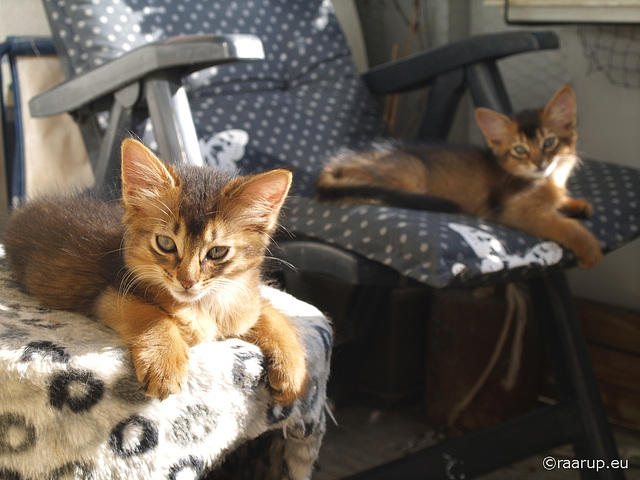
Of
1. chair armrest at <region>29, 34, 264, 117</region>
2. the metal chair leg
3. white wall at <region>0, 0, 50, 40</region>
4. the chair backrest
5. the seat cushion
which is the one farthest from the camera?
white wall at <region>0, 0, 50, 40</region>

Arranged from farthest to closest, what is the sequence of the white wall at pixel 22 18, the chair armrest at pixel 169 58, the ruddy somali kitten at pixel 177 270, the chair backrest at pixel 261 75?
the white wall at pixel 22 18 → the chair backrest at pixel 261 75 → the chair armrest at pixel 169 58 → the ruddy somali kitten at pixel 177 270

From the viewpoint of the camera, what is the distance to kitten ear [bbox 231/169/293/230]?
2.79 feet

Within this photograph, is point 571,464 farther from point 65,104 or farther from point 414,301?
point 65,104

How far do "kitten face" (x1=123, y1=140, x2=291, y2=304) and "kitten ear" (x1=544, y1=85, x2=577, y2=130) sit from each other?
3.45 ft

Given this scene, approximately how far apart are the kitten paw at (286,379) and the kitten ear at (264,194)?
192 millimetres

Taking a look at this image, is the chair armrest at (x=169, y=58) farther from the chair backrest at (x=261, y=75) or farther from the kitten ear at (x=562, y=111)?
the kitten ear at (x=562, y=111)

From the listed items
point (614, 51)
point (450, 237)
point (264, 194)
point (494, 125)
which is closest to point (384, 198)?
point (450, 237)

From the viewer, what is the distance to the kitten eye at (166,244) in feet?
2.76

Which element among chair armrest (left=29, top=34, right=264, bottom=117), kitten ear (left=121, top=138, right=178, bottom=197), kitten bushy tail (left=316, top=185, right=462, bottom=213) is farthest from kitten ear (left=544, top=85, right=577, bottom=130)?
kitten ear (left=121, top=138, right=178, bottom=197)

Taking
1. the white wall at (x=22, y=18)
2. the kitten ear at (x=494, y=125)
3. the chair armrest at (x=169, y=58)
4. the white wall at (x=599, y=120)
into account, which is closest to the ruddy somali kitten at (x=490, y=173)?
the kitten ear at (x=494, y=125)

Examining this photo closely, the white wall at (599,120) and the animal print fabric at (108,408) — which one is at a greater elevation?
the animal print fabric at (108,408)

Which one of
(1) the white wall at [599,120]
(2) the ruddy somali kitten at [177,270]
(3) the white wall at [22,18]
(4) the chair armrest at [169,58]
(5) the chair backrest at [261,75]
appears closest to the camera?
(2) the ruddy somali kitten at [177,270]

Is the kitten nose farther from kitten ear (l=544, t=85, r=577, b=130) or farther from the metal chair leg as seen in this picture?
kitten ear (l=544, t=85, r=577, b=130)

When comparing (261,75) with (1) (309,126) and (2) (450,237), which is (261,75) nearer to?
(1) (309,126)
